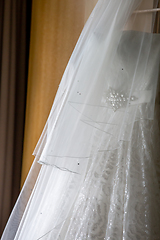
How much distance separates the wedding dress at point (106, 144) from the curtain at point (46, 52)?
737mm

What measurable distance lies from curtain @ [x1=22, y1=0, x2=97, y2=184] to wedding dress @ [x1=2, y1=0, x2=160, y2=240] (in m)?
0.74

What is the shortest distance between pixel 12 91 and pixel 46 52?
0.36 metres

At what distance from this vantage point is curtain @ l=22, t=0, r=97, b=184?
1.44 metres

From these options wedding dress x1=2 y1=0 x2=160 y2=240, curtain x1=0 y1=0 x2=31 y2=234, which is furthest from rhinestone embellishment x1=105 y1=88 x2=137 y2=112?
curtain x1=0 y1=0 x2=31 y2=234

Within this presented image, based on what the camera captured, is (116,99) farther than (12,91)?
No

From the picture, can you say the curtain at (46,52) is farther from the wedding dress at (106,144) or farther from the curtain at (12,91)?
the wedding dress at (106,144)

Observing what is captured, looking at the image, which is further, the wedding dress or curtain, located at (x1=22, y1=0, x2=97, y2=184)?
curtain, located at (x1=22, y1=0, x2=97, y2=184)

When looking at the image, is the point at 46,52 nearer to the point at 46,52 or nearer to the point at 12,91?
the point at 46,52

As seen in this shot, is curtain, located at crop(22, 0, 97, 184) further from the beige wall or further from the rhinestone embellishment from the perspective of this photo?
the rhinestone embellishment

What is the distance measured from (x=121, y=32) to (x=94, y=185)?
19.1 inches

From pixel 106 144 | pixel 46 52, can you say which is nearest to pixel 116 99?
pixel 106 144

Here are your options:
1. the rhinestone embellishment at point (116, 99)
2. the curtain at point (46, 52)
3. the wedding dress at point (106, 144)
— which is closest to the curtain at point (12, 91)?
the curtain at point (46, 52)

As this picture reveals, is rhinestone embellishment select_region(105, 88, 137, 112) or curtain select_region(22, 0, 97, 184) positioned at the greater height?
curtain select_region(22, 0, 97, 184)

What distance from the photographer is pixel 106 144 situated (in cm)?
67
